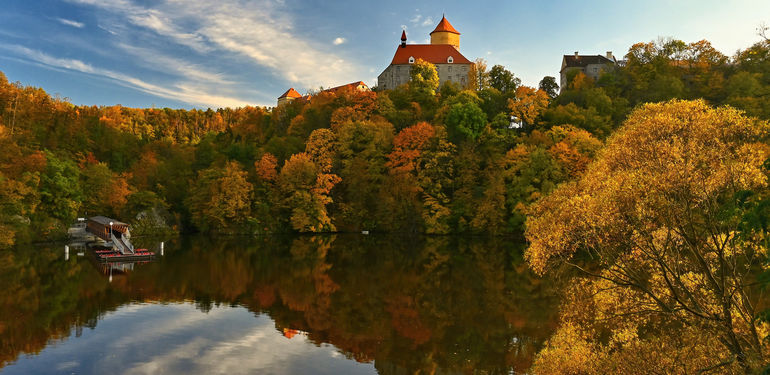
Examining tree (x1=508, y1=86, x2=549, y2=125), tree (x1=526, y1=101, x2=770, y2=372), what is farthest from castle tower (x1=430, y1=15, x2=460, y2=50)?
tree (x1=526, y1=101, x2=770, y2=372)

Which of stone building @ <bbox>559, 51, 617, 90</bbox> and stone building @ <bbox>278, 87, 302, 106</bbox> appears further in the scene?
stone building @ <bbox>278, 87, 302, 106</bbox>

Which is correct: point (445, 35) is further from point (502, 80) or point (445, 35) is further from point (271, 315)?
point (271, 315)

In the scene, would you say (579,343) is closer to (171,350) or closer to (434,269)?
(171,350)

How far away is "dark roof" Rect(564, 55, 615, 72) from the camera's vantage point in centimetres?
8099

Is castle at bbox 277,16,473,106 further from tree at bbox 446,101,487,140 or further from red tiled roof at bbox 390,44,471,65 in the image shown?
tree at bbox 446,101,487,140

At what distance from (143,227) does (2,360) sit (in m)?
41.1

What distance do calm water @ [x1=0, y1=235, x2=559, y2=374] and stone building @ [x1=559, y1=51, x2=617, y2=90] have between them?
177 ft

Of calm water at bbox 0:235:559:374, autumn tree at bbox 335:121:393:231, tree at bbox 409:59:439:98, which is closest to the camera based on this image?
calm water at bbox 0:235:559:374

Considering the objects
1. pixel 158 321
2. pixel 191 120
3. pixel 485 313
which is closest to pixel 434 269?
pixel 485 313

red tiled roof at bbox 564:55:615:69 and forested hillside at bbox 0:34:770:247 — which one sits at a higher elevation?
red tiled roof at bbox 564:55:615:69

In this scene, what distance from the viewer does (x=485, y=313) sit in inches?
913

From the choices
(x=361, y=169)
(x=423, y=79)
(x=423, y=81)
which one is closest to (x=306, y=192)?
(x=361, y=169)

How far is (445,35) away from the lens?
274 ft

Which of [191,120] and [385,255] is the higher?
[191,120]
